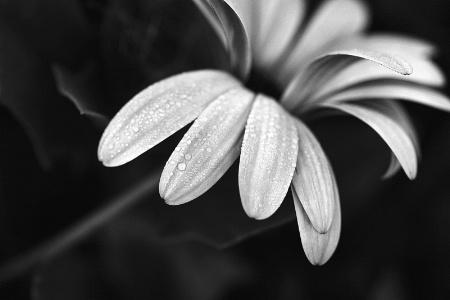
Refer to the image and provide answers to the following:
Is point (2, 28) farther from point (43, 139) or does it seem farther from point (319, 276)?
point (319, 276)

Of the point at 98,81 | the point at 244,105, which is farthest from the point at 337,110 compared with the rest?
the point at 98,81

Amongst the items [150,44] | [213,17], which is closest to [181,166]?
[213,17]

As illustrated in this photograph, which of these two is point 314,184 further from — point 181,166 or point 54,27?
point 54,27

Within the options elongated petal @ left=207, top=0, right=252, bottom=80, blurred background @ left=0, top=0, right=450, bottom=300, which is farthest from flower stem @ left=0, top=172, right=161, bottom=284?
elongated petal @ left=207, top=0, right=252, bottom=80

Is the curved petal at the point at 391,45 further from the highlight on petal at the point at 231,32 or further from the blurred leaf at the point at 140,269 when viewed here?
the blurred leaf at the point at 140,269

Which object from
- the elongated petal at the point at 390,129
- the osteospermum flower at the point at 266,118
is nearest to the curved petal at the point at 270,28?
the osteospermum flower at the point at 266,118
